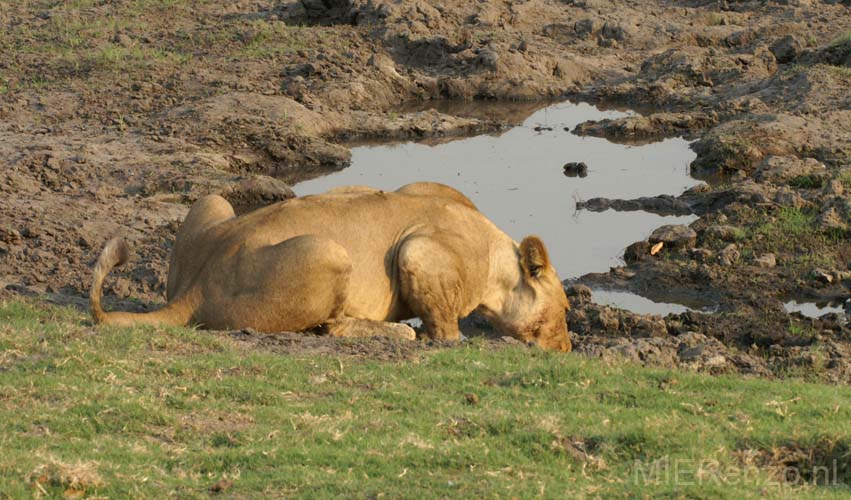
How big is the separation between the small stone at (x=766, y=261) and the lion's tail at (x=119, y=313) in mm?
6102

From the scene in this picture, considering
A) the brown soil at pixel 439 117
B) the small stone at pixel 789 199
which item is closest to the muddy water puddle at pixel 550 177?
the brown soil at pixel 439 117

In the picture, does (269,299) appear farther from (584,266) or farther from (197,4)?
(197,4)

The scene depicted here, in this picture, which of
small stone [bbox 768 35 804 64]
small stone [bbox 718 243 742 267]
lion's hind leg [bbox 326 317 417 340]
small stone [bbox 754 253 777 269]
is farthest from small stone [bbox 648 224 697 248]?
small stone [bbox 768 35 804 64]

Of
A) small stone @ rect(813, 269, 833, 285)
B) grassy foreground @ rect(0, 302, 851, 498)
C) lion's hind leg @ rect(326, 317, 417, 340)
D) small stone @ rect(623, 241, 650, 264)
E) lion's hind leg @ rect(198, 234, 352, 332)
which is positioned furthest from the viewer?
small stone @ rect(623, 241, 650, 264)

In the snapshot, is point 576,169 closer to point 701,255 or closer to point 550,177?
point 550,177

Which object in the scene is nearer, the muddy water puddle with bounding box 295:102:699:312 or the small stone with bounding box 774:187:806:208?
the small stone with bounding box 774:187:806:208

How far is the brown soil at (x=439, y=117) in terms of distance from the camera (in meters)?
11.6

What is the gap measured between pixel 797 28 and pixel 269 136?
10997 mm

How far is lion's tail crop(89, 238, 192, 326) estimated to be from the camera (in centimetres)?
852

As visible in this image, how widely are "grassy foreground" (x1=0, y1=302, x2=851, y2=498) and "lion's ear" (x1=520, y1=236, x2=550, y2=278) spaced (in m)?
1.44

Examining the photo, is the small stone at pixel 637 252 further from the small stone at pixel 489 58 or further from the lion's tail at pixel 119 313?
the small stone at pixel 489 58

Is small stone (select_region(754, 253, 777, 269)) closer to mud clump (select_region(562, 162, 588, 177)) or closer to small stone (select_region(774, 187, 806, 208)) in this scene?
small stone (select_region(774, 187, 806, 208))

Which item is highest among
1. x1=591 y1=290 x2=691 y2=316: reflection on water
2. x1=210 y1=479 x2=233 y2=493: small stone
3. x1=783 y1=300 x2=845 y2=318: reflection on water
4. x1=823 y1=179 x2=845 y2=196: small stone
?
x1=823 y1=179 x2=845 y2=196: small stone

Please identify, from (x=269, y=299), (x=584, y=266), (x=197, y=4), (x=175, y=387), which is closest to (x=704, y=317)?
(x=584, y=266)
